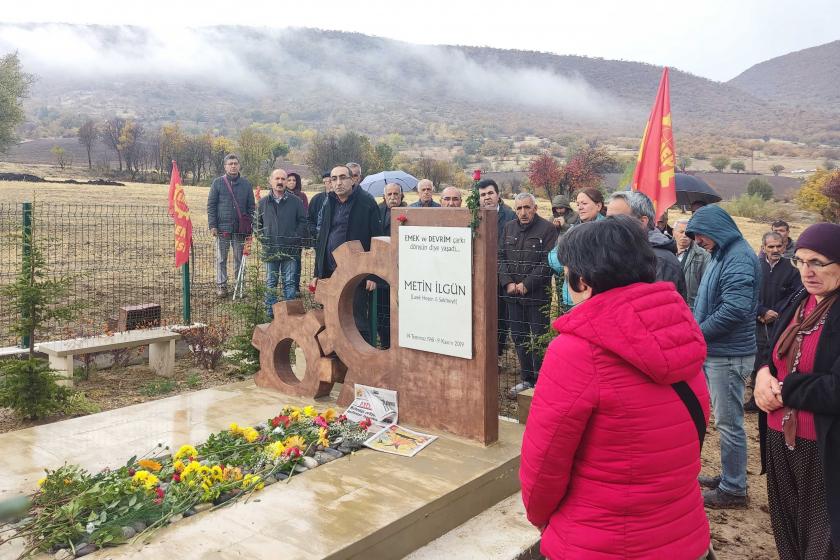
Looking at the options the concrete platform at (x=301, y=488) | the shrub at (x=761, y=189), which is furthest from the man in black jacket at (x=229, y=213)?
the shrub at (x=761, y=189)

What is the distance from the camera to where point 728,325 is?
13.8 feet

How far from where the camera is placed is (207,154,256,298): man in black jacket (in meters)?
9.59

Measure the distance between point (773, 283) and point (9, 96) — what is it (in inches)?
1530

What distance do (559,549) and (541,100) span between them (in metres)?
145

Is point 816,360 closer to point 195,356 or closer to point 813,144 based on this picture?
point 195,356

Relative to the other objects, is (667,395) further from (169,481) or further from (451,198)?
(451,198)

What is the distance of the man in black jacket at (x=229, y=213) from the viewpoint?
31.5 feet

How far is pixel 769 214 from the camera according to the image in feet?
99.1

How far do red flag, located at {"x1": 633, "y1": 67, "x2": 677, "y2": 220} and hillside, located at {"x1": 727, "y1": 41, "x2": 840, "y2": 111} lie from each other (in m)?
131

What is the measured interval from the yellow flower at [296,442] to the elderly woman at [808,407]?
2572 millimetres

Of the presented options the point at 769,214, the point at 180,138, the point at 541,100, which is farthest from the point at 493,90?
the point at 769,214

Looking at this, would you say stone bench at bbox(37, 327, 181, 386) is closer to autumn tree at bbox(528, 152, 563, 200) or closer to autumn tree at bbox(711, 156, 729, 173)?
autumn tree at bbox(528, 152, 563, 200)

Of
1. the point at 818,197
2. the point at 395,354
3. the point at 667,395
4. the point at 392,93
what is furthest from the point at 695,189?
the point at 392,93

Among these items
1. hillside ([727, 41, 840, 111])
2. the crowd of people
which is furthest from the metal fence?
hillside ([727, 41, 840, 111])
